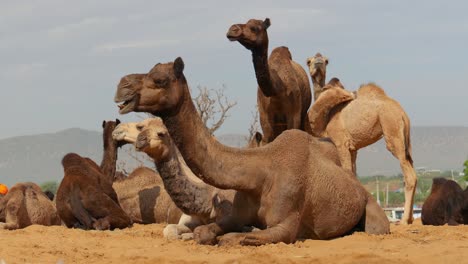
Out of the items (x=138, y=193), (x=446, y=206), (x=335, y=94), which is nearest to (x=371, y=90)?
(x=335, y=94)

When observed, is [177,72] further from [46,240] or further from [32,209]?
[32,209]

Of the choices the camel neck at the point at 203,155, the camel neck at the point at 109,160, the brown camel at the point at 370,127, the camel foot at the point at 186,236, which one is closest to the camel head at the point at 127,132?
the camel neck at the point at 109,160

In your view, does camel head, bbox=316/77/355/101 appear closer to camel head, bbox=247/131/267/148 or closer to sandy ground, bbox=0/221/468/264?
camel head, bbox=247/131/267/148

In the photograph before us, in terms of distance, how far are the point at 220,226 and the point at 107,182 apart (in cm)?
403

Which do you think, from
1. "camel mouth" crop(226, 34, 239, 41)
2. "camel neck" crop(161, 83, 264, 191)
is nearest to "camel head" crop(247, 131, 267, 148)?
"camel mouth" crop(226, 34, 239, 41)

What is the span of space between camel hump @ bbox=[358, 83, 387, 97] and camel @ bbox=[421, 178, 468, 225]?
1.77 meters

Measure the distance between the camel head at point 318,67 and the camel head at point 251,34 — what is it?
402 cm

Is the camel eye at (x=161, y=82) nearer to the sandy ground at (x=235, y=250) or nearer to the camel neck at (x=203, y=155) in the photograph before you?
the camel neck at (x=203, y=155)

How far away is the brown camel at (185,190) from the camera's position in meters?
10.7

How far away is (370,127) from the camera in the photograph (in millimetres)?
15680

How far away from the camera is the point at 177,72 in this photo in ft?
30.8

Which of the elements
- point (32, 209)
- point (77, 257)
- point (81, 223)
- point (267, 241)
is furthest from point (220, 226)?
point (32, 209)

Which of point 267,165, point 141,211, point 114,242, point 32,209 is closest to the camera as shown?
point 267,165

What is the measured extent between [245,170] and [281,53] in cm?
464
